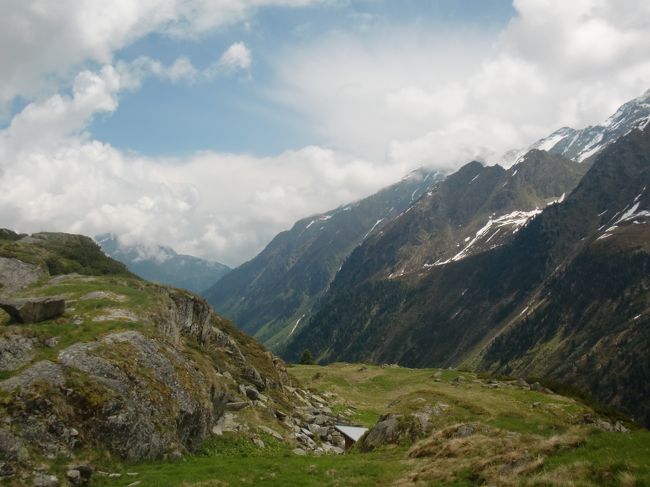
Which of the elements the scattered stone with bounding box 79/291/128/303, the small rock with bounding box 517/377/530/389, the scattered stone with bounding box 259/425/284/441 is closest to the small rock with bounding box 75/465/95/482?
the scattered stone with bounding box 259/425/284/441

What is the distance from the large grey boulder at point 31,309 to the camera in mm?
34219

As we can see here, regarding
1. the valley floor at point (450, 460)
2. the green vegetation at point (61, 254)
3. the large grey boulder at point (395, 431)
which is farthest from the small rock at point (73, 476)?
the green vegetation at point (61, 254)

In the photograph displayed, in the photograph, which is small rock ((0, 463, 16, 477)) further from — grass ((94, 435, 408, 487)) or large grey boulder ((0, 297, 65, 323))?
large grey boulder ((0, 297, 65, 323))

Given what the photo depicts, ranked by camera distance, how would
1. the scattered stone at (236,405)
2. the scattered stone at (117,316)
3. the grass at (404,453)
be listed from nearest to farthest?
the grass at (404,453) < the scattered stone at (117,316) < the scattered stone at (236,405)

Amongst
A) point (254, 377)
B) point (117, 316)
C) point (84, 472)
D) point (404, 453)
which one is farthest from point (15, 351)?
point (254, 377)

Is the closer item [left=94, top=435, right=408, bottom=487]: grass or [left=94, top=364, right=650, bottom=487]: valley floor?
[left=94, top=364, right=650, bottom=487]: valley floor

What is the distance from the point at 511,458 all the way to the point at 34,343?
2758 cm

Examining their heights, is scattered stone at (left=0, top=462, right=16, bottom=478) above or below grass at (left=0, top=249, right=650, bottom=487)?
above

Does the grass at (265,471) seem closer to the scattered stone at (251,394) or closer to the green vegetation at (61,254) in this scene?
the scattered stone at (251,394)

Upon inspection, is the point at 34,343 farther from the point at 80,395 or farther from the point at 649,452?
the point at 649,452

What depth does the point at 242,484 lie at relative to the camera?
25609 millimetres

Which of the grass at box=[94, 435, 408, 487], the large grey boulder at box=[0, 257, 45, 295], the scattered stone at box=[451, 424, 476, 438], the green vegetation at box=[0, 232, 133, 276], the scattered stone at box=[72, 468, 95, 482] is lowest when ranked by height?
the scattered stone at box=[451, 424, 476, 438]

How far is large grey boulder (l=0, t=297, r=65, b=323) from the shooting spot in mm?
34219

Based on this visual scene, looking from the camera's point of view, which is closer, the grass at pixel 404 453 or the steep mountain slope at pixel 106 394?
the grass at pixel 404 453
